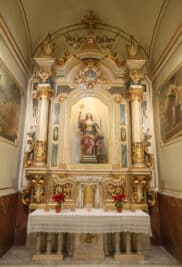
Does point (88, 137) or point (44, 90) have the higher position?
point (44, 90)

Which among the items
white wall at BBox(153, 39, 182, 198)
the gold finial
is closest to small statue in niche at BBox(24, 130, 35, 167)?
white wall at BBox(153, 39, 182, 198)

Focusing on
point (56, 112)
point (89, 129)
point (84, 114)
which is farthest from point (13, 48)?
point (89, 129)

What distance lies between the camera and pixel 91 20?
254 inches

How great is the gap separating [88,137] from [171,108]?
2.41 m

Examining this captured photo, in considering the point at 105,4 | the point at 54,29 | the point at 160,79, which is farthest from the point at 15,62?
the point at 160,79

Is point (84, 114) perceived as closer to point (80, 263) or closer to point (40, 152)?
point (40, 152)

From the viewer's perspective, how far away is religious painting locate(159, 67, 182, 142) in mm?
4684

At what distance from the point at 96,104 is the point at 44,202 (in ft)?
10.9

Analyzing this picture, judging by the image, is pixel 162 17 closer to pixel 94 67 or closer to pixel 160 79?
pixel 160 79

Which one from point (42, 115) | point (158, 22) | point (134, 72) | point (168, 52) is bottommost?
point (42, 115)

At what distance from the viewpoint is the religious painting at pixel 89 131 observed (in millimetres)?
5867

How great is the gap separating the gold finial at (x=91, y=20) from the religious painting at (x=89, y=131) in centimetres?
237

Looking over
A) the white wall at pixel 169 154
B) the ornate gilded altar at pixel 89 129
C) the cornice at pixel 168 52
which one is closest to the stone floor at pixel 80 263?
the ornate gilded altar at pixel 89 129

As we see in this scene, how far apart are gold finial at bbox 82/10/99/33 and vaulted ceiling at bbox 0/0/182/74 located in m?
0.11
